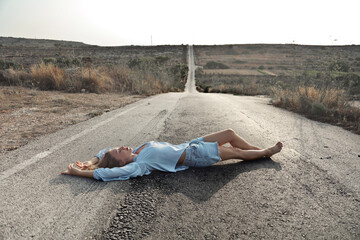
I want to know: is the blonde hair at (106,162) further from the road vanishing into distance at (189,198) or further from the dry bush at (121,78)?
the dry bush at (121,78)

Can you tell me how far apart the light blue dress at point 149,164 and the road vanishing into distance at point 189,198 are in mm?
84

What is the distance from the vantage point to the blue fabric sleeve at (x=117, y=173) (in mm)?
3193

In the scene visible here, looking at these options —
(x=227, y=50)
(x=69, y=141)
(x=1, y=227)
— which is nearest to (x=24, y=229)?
(x=1, y=227)

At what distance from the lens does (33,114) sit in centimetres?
712

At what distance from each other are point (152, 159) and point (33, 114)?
16.6 feet

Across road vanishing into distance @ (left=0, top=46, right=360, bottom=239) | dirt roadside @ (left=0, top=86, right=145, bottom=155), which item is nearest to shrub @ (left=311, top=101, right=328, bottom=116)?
road vanishing into distance @ (left=0, top=46, right=360, bottom=239)

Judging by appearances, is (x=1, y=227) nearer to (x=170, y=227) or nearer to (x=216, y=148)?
(x=170, y=227)

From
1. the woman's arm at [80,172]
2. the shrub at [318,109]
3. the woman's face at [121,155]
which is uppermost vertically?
the woman's face at [121,155]

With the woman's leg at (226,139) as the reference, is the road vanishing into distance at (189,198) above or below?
below

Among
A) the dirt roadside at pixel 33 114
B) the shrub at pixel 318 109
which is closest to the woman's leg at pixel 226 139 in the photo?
the dirt roadside at pixel 33 114

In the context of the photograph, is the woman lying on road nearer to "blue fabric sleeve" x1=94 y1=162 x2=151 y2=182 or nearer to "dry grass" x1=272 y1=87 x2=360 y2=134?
"blue fabric sleeve" x1=94 y1=162 x2=151 y2=182

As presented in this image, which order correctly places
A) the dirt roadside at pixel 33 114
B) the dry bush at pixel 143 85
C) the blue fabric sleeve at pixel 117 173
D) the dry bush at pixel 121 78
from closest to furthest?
the blue fabric sleeve at pixel 117 173, the dirt roadside at pixel 33 114, the dry bush at pixel 143 85, the dry bush at pixel 121 78

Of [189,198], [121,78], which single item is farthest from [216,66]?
→ [189,198]

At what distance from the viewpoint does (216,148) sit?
371cm
